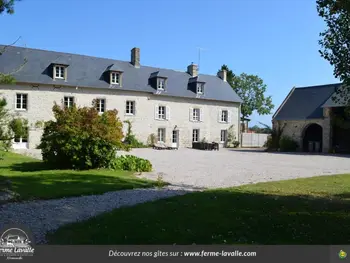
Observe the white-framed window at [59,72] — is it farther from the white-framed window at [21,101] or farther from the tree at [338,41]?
the tree at [338,41]

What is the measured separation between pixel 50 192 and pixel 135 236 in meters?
3.84

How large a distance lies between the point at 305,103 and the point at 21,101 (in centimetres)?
2235

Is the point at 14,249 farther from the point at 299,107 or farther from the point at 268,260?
the point at 299,107

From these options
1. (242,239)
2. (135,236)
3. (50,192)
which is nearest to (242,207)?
(242,239)

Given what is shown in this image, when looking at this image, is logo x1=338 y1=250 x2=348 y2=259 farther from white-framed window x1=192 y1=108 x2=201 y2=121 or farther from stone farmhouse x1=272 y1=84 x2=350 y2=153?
white-framed window x1=192 y1=108 x2=201 y2=121

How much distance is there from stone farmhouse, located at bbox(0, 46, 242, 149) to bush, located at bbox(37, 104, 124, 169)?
40.4 feet

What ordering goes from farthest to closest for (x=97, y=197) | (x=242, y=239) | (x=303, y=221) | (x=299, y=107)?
1. (x=299, y=107)
2. (x=97, y=197)
3. (x=303, y=221)
4. (x=242, y=239)

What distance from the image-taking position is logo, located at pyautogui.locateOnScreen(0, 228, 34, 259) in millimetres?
3809

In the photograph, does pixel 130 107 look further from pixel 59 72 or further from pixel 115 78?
pixel 59 72

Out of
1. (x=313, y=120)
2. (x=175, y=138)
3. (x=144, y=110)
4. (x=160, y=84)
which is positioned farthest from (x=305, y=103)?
(x=144, y=110)

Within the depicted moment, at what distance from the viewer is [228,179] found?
35.0ft

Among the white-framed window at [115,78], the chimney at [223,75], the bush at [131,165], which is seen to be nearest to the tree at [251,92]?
the chimney at [223,75]

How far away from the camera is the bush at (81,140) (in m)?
12.1

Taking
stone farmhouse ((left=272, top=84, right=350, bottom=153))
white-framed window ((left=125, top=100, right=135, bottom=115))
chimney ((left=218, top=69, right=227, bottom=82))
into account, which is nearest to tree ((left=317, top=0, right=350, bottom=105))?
stone farmhouse ((left=272, top=84, right=350, bottom=153))
